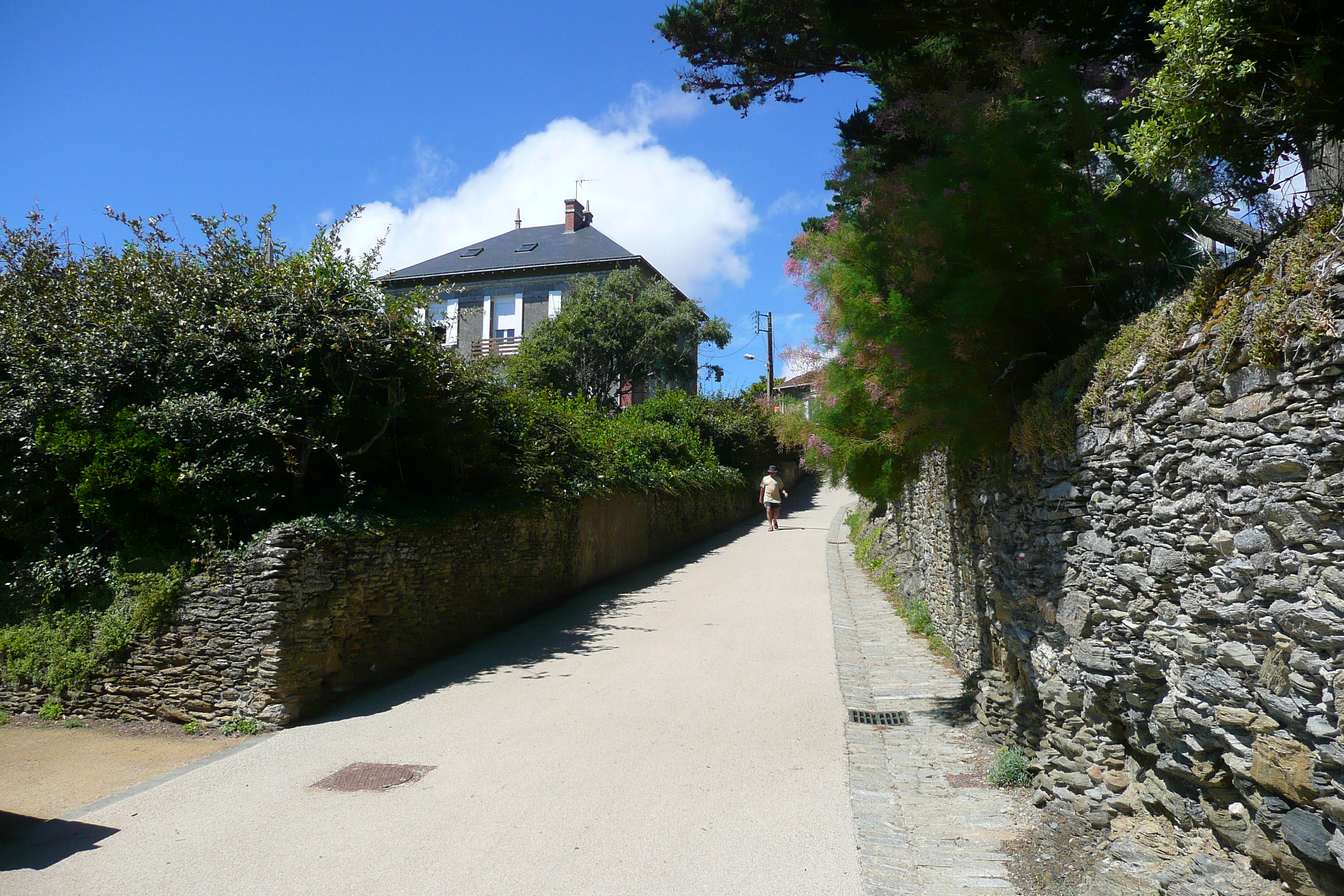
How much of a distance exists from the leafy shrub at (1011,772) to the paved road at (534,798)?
Result: 1012 millimetres

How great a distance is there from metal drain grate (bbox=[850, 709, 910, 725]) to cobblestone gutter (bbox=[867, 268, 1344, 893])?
1.33 metres

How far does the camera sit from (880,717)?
23.0 feet

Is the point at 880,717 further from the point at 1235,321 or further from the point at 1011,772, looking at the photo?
the point at 1235,321

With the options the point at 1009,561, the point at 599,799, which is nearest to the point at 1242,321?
the point at 1009,561

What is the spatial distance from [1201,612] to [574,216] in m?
33.2

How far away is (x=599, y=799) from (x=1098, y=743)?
10.2ft

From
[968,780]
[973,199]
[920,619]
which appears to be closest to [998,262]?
[973,199]

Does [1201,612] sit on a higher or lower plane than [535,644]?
higher

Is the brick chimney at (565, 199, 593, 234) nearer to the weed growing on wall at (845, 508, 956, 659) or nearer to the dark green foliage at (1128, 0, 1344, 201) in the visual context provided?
the weed growing on wall at (845, 508, 956, 659)

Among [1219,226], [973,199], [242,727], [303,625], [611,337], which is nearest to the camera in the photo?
[1219,226]

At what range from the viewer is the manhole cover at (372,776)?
5746mm

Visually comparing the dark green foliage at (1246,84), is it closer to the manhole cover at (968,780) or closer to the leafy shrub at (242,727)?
the manhole cover at (968,780)

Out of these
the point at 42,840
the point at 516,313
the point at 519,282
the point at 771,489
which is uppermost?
the point at 519,282

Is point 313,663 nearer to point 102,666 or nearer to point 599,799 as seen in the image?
point 102,666
